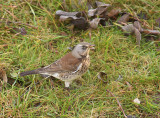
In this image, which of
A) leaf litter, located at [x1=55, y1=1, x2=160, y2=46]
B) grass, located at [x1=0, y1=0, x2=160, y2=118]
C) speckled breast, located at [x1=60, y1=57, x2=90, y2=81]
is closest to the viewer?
grass, located at [x1=0, y1=0, x2=160, y2=118]

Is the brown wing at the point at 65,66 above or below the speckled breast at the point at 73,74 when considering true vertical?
above

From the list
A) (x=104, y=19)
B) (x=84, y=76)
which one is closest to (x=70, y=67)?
(x=84, y=76)

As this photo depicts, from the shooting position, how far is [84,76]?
387 centimetres

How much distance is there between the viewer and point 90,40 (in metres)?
4.34

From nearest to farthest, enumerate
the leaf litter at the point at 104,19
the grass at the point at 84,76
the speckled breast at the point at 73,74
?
the grass at the point at 84,76 → the speckled breast at the point at 73,74 → the leaf litter at the point at 104,19

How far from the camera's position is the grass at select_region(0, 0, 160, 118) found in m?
3.26

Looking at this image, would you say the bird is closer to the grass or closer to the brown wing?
the brown wing

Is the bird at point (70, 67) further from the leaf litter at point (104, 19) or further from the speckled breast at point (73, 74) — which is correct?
the leaf litter at point (104, 19)

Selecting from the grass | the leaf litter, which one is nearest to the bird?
the grass

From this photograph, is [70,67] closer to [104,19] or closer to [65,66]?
[65,66]

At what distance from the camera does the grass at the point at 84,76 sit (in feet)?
10.7

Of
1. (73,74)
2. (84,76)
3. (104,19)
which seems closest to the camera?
(73,74)

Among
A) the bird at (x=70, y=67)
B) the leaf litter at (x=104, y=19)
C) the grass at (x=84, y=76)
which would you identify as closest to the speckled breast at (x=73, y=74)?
the bird at (x=70, y=67)

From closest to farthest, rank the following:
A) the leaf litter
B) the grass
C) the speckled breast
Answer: the grass < the speckled breast < the leaf litter
